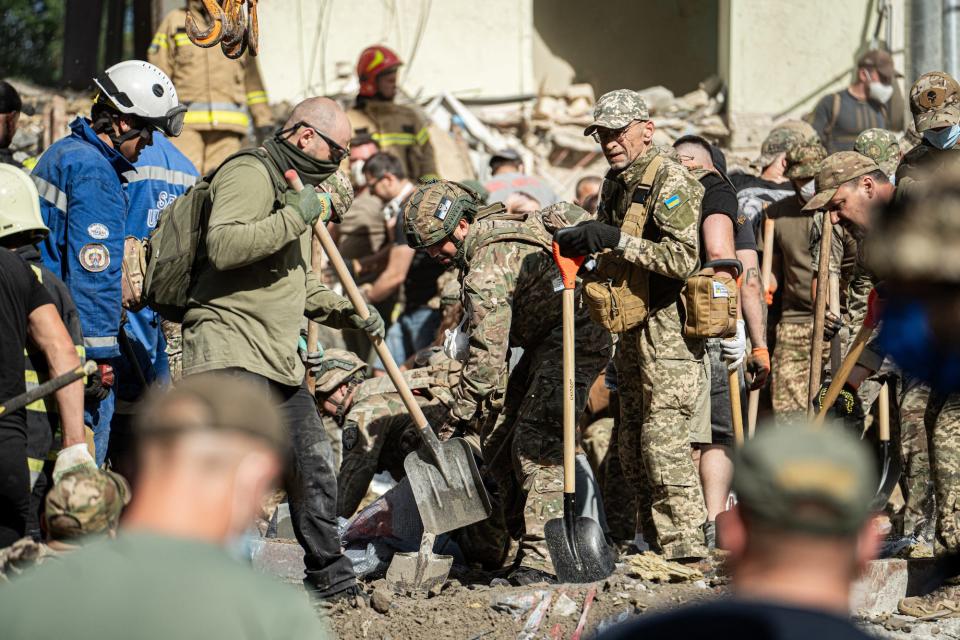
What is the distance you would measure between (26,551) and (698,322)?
11.8 feet

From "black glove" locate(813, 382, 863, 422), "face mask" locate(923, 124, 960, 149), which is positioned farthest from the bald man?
"face mask" locate(923, 124, 960, 149)

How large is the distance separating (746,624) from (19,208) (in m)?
3.89

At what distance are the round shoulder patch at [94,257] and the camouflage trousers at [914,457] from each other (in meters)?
4.19

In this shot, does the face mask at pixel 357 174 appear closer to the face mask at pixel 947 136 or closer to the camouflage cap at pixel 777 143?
the camouflage cap at pixel 777 143

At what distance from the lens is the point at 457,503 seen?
6711mm

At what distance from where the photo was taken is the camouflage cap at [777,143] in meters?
9.04

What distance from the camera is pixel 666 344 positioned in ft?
21.5

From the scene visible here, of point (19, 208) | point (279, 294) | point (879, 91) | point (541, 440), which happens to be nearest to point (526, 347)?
point (541, 440)

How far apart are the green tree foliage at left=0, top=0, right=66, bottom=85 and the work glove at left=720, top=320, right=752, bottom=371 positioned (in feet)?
60.7

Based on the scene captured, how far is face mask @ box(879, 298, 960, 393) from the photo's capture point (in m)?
3.18

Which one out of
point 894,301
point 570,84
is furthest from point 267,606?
point 570,84

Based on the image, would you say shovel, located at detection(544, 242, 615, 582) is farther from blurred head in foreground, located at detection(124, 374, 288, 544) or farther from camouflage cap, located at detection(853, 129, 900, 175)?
blurred head in foreground, located at detection(124, 374, 288, 544)

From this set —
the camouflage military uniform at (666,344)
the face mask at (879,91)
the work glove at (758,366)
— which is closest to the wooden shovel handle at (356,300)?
the camouflage military uniform at (666,344)

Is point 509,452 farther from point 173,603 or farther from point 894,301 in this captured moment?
point 173,603
